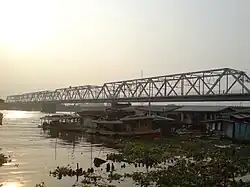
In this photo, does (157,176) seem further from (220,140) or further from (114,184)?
(220,140)

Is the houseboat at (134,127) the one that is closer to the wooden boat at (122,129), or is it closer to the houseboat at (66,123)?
the wooden boat at (122,129)

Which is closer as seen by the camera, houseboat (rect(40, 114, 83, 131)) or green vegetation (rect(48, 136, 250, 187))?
green vegetation (rect(48, 136, 250, 187))

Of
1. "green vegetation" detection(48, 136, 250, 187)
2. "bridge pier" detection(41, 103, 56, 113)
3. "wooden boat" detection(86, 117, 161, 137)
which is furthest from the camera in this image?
"bridge pier" detection(41, 103, 56, 113)

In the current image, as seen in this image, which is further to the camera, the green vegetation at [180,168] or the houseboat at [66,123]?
the houseboat at [66,123]

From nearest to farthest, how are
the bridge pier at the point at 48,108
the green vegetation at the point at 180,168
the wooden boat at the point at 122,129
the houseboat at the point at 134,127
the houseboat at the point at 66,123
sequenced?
the green vegetation at the point at 180,168 < the wooden boat at the point at 122,129 < the houseboat at the point at 134,127 < the houseboat at the point at 66,123 < the bridge pier at the point at 48,108

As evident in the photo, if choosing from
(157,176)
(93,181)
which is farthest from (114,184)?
(157,176)

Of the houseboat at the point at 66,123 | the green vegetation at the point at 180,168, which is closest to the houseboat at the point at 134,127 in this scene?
the houseboat at the point at 66,123

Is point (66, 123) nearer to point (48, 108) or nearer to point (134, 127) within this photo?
point (134, 127)

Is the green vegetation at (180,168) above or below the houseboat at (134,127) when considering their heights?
below

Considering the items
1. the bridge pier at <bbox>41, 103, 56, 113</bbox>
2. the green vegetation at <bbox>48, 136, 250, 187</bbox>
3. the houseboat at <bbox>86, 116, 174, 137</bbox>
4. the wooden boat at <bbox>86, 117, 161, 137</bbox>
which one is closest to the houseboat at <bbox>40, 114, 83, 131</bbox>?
the wooden boat at <bbox>86, 117, 161, 137</bbox>

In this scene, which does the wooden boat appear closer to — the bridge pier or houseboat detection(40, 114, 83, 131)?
houseboat detection(40, 114, 83, 131)

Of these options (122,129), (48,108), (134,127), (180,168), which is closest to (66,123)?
(122,129)

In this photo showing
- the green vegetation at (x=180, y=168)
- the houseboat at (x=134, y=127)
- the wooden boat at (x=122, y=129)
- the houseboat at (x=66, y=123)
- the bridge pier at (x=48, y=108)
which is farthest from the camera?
the bridge pier at (x=48, y=108)
